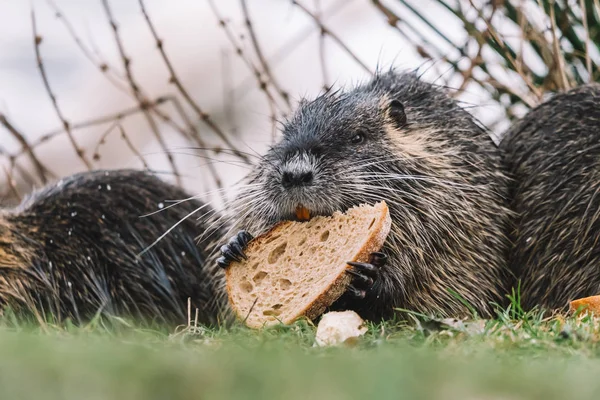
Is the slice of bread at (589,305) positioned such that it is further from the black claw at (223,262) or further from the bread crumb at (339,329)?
the black claw at (223,262)

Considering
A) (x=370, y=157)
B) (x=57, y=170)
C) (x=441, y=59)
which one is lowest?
(x=57, y=170)

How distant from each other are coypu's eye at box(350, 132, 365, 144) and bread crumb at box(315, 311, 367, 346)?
28.9 inches

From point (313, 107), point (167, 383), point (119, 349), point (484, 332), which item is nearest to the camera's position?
point (167, 383)

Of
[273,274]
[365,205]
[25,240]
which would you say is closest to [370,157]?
[365,205]

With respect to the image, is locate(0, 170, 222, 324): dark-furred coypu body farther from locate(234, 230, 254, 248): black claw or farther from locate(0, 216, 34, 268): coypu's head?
locate(234, 230, 254, 248): black claw

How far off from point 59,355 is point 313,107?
6.65ft

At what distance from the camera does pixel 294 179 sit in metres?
2.92

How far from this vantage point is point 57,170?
7992 mm

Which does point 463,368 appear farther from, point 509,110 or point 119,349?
point 509,110

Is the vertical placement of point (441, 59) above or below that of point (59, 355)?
above

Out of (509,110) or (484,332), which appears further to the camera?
(509,110)

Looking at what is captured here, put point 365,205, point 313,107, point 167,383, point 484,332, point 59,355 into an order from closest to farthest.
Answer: point 167,383 < point 59,355 < point 484,332 < point 365,205 < point 313,107

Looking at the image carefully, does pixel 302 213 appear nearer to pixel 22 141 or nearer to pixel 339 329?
pixel 339 329

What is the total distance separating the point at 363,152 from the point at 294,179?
364mm
